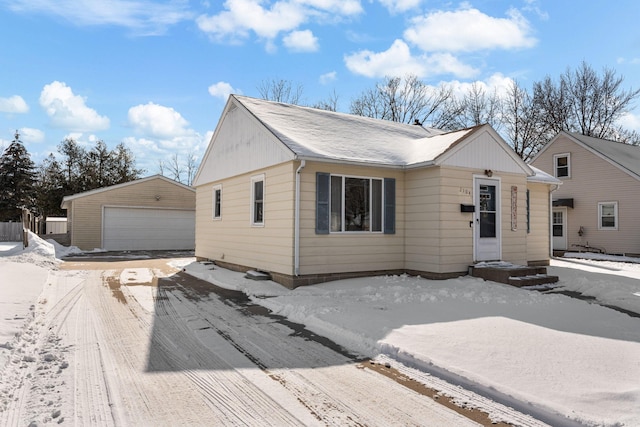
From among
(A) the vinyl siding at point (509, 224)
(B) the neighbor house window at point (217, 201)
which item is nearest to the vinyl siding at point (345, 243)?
(A) the vinyl siding at point (509, 224)

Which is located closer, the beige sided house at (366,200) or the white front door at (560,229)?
the beige sided house at (366,200)

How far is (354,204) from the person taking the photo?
33.0 ft

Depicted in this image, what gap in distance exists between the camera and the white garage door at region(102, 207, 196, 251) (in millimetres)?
22484

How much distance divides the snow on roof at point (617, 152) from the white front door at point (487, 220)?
40.6 feet

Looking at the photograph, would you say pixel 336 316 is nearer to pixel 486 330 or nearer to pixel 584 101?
pixel 486 330

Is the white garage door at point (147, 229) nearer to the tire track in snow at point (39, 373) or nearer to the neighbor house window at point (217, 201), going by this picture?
the neighbor house window at point (217, 201)

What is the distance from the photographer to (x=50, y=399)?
11.8 ft

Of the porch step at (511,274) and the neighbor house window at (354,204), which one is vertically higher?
the neighbor house window at (354,204)

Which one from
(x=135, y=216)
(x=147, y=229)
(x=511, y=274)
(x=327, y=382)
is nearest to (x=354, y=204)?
(x=511, y=274)

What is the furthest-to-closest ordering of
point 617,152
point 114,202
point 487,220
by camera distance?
point 114,202, point 617,152, point 487,220

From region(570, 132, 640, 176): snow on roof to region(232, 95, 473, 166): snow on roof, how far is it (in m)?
11.5

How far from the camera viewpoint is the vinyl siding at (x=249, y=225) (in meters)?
9.53

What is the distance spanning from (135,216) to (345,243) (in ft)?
54.5

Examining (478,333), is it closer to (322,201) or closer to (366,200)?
(322,201)
